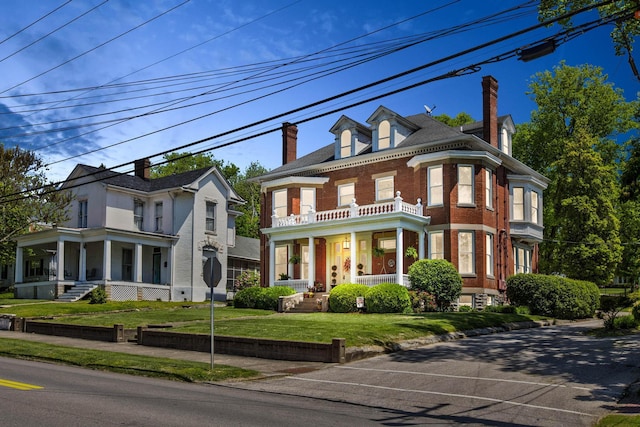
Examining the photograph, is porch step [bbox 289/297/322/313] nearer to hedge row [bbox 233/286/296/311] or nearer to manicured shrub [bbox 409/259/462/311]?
hedge row [bbox 233/286/296/311]

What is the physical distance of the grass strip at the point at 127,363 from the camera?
52.3 ft

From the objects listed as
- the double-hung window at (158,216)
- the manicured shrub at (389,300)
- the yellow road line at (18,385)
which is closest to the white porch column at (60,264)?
the double-hung window at (158,216)

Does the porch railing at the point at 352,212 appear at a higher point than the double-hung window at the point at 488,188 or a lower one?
lower

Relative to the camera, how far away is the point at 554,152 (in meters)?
51.8

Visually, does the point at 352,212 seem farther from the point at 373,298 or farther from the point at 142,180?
the point at 142,180

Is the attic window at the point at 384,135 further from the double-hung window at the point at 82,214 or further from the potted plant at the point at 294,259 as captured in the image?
the double-hung window at the point at 82,214

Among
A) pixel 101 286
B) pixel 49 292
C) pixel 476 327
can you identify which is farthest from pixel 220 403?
pixel 49 292

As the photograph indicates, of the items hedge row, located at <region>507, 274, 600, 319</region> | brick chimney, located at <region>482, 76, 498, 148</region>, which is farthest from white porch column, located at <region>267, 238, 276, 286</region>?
hedge row, located at <region>507, 274, 600, 319</region>

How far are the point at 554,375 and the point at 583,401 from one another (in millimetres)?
2774

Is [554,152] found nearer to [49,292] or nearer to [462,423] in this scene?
[49,292]

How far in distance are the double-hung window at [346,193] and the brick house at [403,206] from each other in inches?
2.4

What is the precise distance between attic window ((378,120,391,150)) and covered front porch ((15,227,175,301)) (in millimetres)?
16554

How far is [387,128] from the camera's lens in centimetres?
3809

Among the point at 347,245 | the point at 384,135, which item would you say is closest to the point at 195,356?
the point at 347,245
